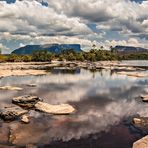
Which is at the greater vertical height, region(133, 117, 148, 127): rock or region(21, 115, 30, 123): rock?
region(21, 115, 30, 123): rock

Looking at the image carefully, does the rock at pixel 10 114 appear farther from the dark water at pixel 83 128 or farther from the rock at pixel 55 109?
the rock at pixel 55 109

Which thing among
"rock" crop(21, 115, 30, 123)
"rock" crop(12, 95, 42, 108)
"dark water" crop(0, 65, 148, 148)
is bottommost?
"dark water" crop(0, 65, 148, 148)

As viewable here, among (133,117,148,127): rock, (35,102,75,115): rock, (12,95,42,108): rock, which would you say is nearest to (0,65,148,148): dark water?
(133,117,148,127): rock

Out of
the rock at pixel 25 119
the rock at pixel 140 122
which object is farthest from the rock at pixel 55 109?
the rock at pixel 140 122

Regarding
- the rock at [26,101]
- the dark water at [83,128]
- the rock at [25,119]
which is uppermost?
the rock at [26,101]

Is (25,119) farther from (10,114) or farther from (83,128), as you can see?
(83,128)

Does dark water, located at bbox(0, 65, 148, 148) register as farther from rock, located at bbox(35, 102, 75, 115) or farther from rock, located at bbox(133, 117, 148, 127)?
rock, located at bbox(35, 102, 75, 115)

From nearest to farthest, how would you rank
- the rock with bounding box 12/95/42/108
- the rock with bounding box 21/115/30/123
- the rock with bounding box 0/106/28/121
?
the rock with bounding box 21/115/30/123, the rock with bounding box 0/106/28/121, the rock with bounding box 12/95/42/108

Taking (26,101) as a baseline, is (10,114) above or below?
below

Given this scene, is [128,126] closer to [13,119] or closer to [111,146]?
[111,146]

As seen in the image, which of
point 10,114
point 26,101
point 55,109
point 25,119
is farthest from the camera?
point 26,101

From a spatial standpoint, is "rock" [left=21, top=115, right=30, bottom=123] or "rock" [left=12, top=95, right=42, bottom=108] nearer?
"rock" [left=21, top=115, right=30, bottom=123]

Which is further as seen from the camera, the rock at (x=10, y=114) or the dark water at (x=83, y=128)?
the rock at (x=10, y=114)

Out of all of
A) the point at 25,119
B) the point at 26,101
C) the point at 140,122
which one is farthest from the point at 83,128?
the point at 26,101
